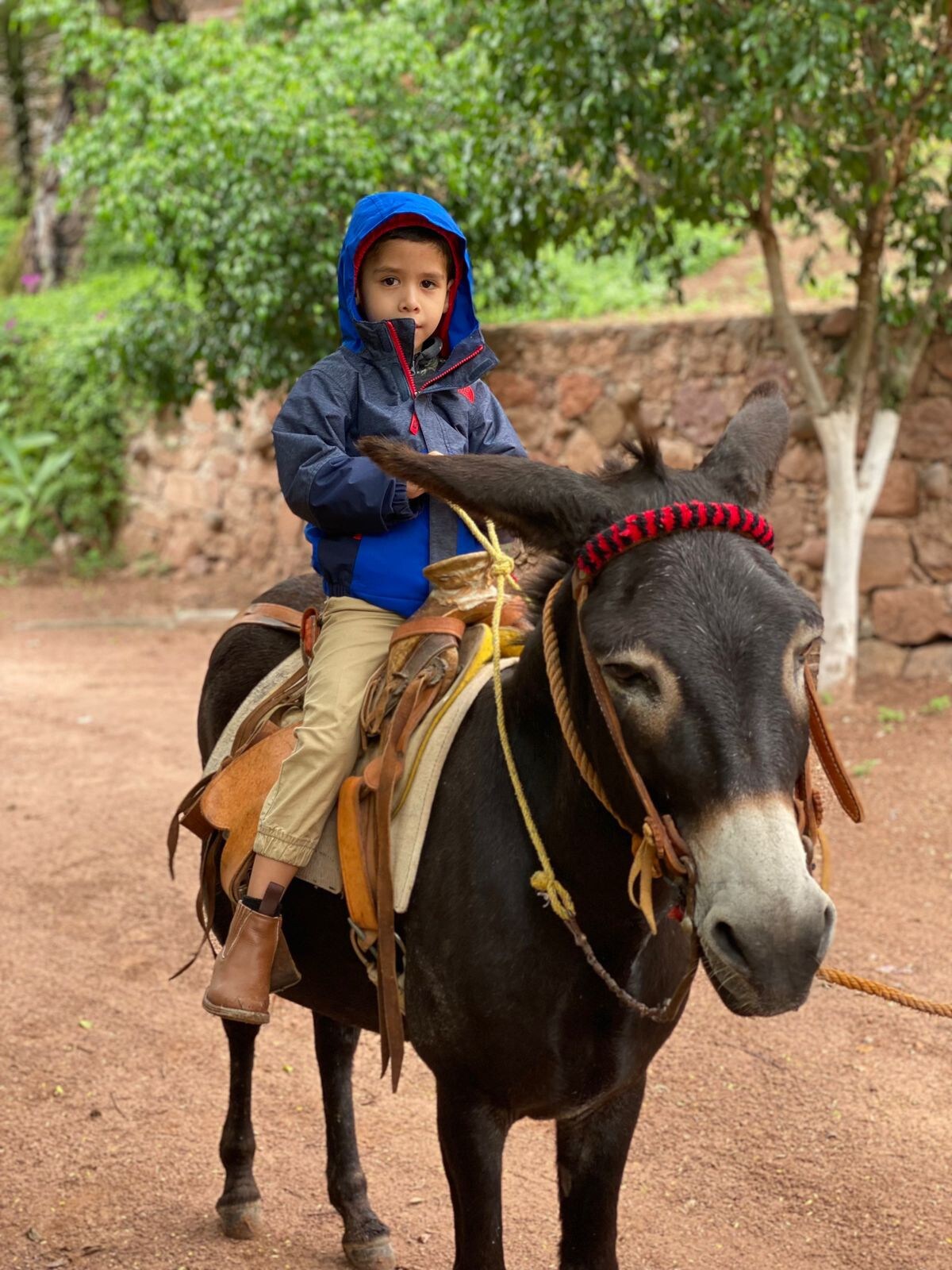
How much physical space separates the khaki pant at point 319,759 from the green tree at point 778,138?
477 centimetres

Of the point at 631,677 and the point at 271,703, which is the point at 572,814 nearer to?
the point at 631,677

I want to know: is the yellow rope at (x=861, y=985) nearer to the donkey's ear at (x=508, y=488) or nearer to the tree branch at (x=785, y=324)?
the donkey's ear at (x=508, y=488)

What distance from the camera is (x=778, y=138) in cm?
691

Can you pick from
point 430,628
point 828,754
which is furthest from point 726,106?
point 828,754

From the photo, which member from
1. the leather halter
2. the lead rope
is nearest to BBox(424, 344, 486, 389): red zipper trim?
the lead rope

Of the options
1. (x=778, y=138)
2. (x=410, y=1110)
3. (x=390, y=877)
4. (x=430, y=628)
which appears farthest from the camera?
(x=778, y=138)

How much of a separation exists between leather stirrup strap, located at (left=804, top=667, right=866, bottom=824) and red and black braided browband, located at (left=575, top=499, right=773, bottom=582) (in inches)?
9.6

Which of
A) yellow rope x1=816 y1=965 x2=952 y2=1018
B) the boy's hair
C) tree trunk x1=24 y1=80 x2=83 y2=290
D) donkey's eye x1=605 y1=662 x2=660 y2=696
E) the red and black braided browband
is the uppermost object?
tree trunk x1=24 y1=80 x2=83 y2=290

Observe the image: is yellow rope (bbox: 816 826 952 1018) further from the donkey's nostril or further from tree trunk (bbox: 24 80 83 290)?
tree trunk (bbox: 24 80 83 290)

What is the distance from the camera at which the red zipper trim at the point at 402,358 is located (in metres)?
2.86

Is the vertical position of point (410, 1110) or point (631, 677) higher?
point (631, 677)

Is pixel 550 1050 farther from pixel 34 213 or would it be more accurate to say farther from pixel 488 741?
pixel 34 213

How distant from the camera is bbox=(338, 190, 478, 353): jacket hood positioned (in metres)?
2.88

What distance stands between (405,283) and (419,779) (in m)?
1.18
